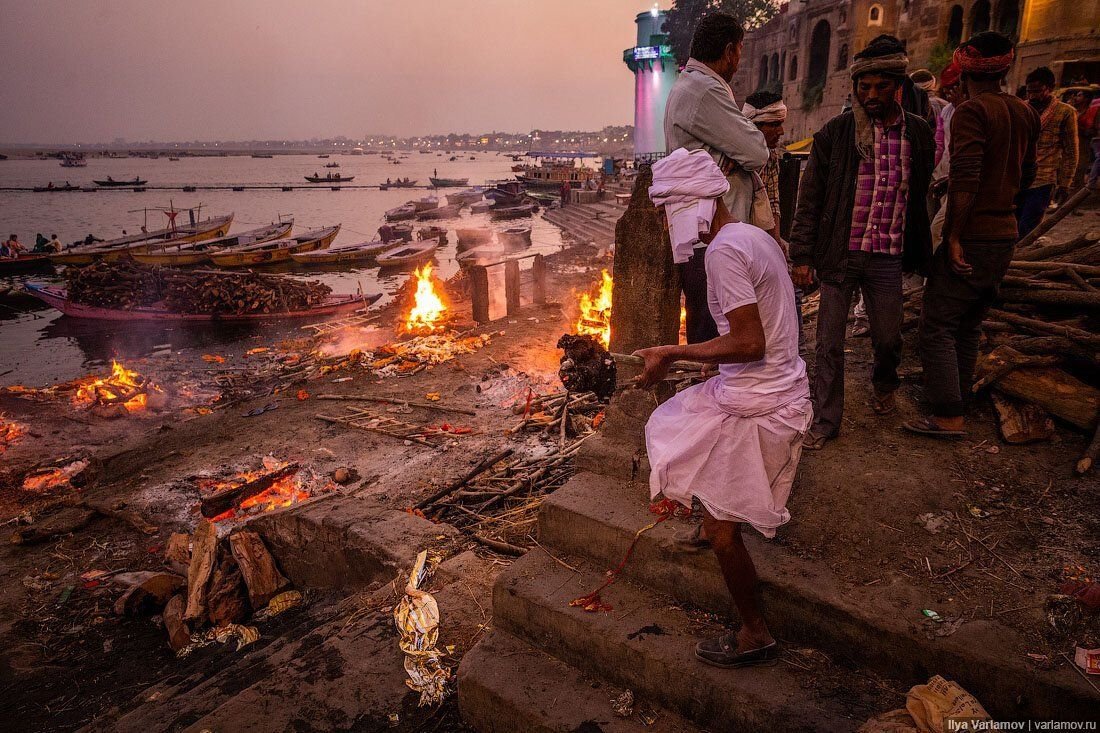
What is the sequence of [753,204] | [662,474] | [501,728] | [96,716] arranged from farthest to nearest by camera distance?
[96,716], [753,204], [501,728], [662,474]

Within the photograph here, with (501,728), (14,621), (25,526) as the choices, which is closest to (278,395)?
(25,526)

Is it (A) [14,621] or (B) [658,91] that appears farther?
(B) [658,91]

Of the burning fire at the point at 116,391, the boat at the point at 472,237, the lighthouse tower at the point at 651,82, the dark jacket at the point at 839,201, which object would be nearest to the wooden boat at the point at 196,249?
the boat at the point at 472,237

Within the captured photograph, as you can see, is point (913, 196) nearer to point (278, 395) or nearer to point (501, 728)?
point (501, 728)

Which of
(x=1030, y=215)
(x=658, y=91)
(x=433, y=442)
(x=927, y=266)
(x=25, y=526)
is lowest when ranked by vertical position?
(x=25, y=526)

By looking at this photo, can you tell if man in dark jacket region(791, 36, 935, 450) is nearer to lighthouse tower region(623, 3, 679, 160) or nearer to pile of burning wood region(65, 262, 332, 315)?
pile of burning wood region(65, 262, 332, 315)

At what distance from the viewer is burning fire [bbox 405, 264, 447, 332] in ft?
44.7

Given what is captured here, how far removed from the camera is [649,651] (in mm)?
2529

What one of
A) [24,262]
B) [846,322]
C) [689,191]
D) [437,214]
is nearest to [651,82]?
[437,214]

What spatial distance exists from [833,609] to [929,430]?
5.71ft

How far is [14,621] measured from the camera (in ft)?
17.1

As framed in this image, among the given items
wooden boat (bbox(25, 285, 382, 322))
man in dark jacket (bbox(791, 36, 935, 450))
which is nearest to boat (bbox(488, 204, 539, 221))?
wooden boat (bbox(25, 285, 382, 322))

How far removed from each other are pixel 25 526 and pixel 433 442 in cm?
500

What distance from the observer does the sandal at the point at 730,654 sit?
2381 millimetres
